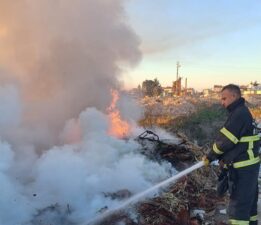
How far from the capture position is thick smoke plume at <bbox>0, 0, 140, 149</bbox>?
865 centimetres

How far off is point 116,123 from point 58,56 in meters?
2.15

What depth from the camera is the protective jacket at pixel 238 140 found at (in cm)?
459

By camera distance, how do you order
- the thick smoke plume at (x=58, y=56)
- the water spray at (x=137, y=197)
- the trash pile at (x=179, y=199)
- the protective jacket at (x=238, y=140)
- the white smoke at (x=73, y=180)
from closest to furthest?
the protective jacket at (x=238, y=140) → the water spray at (x=137, y=197) → the white smoke at (x=73, y=180) → the trash pile at (x=179, y=199) → the thick smoke plume at (x=58, y=56)

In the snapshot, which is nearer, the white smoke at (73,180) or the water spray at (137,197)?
the water spray at (137,197)

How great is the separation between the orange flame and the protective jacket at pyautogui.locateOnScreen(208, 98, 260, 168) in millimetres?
4845

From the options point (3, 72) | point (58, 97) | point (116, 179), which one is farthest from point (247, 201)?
point (58, 97)

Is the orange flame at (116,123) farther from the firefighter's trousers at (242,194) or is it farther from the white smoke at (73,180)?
the firefighter's trousers at (242,194)

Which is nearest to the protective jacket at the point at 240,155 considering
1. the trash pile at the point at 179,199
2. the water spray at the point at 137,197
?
the water spray at the point at 137,197

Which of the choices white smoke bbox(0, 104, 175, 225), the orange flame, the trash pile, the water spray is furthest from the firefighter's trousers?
the orange flame

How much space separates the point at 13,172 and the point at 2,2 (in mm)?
3855

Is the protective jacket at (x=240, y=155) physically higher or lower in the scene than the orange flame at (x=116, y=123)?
lower

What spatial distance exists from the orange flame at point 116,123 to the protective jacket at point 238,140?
4.84 metres

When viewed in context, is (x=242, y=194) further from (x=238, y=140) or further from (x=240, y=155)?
(x=238, y=140)

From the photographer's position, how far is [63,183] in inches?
243
